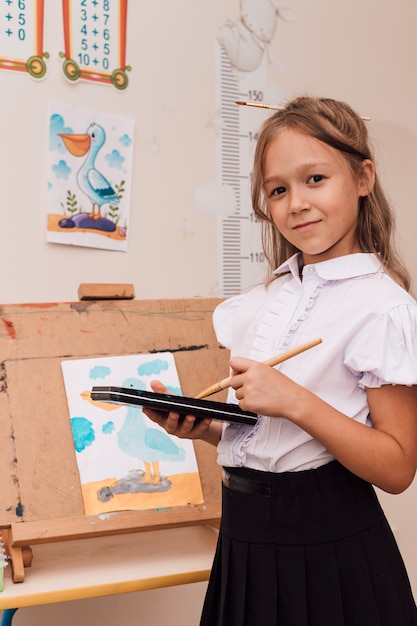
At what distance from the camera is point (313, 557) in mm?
1083

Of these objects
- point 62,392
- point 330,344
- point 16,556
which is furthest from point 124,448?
point 330,344

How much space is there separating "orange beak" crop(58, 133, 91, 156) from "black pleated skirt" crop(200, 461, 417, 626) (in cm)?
98

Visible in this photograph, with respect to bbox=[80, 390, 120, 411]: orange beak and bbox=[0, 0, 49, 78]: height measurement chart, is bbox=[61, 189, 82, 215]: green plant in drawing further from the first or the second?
bbox=[80, 390, 120, 411]: orange beak

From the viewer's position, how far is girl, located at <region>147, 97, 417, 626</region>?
104 centimetres

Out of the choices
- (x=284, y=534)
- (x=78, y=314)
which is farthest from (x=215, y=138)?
(x=284, y=534)

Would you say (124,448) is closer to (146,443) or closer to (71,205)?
(146,443)

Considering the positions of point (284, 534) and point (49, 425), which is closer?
point (284, 534)

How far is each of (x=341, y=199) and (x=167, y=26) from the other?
3.37ft

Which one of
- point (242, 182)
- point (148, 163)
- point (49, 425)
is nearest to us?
point (49, 425)

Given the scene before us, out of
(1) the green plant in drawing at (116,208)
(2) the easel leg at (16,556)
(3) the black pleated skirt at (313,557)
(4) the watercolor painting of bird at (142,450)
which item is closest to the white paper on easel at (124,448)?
(4) the watercolor painting of bird at (142,450)

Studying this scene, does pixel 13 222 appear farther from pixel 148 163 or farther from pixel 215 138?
pixel 215 138

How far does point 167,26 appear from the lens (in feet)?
6.44

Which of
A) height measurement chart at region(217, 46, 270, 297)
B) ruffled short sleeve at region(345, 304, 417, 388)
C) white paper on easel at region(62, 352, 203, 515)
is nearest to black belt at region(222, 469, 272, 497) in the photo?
ruffled short sleeve at region(345, 304, 417, 388)

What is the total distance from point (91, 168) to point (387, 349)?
102 centimetres
